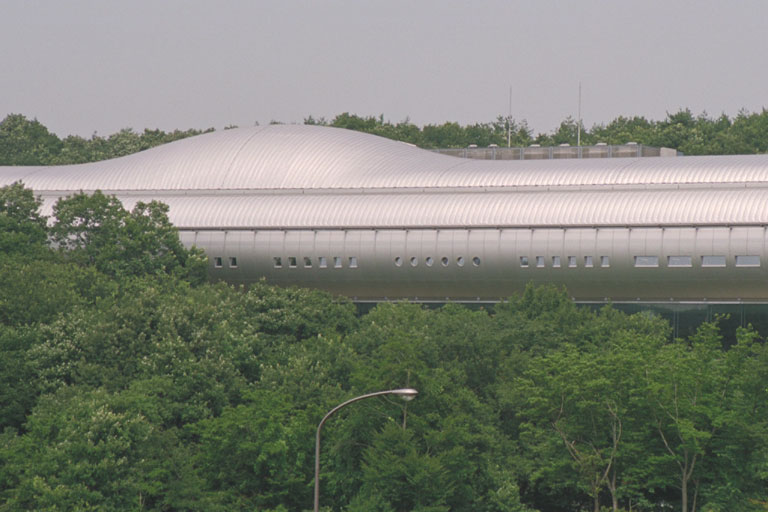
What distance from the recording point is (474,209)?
10569 centimetres

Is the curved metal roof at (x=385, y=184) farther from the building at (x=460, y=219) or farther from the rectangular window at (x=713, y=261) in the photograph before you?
Answer: the rectangular window at (x=713, y=261)

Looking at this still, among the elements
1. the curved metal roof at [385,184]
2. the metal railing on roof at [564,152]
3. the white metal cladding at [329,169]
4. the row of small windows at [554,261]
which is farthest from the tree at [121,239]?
the metal railing on roof at [564,152]

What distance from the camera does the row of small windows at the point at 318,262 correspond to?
106 metres

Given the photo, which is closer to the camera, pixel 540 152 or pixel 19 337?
pixel 19 337

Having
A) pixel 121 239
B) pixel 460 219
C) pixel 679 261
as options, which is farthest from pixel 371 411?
pixel 121 239

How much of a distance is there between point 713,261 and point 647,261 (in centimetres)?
386

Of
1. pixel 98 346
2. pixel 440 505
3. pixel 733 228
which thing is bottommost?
pixel 440 505

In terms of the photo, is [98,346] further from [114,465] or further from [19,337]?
[114,465]

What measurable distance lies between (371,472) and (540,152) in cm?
5670

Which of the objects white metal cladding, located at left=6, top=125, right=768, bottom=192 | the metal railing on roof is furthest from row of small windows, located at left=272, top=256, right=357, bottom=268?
the metal railing on roof

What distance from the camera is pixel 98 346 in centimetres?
8550

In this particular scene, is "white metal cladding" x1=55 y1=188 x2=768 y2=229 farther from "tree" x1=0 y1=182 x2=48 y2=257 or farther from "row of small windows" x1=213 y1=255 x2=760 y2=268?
"tree" x1=0 y1=182 x2=48 y2=257

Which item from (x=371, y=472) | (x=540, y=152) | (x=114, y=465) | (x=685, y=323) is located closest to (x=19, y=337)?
(x=114, y=465)

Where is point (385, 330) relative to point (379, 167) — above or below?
below
